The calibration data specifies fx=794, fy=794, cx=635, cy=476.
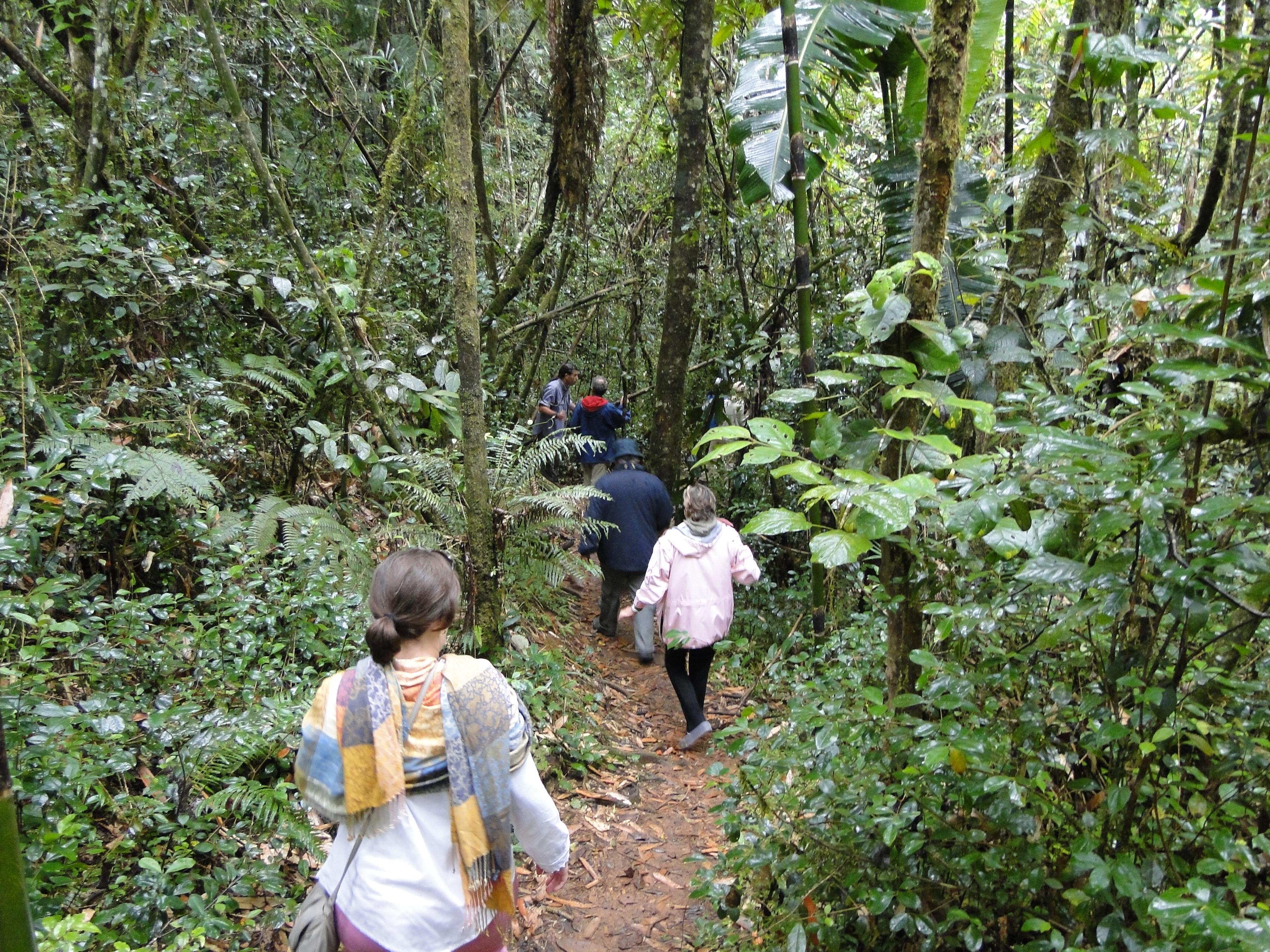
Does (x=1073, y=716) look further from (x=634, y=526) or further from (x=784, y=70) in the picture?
(x=634, y=526)

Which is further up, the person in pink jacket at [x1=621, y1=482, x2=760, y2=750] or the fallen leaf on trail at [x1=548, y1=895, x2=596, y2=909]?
the person in pink jacket at [x1=621, y1=482, x2=760, y2=750]

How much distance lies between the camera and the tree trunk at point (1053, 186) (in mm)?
3930

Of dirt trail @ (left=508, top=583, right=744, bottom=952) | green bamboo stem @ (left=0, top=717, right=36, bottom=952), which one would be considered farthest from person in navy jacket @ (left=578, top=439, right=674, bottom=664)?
green bamboo stem @ (left=0, top=717, right=36, bottom=952)

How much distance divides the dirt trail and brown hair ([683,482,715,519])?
1699mm

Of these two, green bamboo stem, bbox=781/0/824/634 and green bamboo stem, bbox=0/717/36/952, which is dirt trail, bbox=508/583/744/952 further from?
green bamboo stem, bbox=0/717/36/952

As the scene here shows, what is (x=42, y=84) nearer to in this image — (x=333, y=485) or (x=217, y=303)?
(x=217, y=303)

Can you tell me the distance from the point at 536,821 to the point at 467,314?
3.16 meters

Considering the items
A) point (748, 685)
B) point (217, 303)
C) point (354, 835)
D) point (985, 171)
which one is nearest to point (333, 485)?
point (217, 303)

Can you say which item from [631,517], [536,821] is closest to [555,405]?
[631,517]

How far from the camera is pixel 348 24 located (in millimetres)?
12125

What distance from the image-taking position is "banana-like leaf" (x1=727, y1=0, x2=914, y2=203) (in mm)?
5016

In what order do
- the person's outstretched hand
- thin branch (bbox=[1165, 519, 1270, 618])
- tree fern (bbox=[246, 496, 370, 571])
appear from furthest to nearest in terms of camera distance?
tree fern (bbox=[246, 496, 370, 571])
the person's outstretched hand
thin branch (bbox=[1165, 519, 1270, 618])

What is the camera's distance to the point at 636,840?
479 centimetres

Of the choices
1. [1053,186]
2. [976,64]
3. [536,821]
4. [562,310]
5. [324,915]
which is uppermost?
[976,64]
